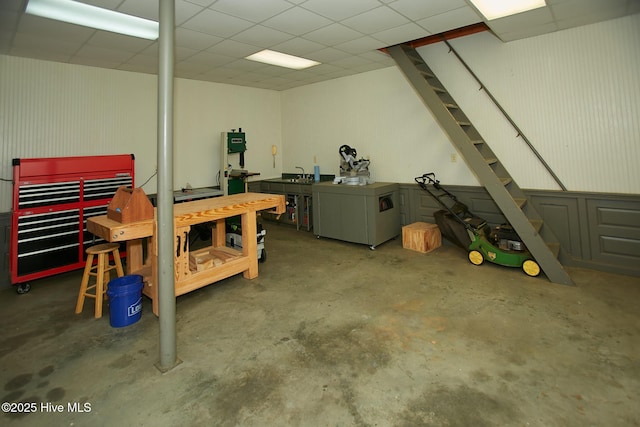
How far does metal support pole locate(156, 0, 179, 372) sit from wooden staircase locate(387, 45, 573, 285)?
3130 mm

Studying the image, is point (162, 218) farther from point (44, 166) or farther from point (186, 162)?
point (186, 162)

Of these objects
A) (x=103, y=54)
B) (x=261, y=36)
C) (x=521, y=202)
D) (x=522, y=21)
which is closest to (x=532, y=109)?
(x=522, y=21)

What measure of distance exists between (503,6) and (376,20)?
4.26ft

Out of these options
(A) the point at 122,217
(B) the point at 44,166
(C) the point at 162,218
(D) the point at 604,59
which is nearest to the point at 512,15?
(D) the point at 604,59

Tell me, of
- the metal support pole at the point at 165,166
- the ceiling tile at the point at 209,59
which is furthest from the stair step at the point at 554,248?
the ceiling tile at the point at 209,59

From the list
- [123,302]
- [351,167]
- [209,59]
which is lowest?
[123,302]

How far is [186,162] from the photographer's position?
569 centimetres

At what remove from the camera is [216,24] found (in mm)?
3404

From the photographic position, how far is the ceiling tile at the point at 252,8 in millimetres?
2975

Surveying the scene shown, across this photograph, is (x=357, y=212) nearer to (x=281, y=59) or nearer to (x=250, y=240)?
(x=250, y=240)

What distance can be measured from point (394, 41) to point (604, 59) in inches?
92.3

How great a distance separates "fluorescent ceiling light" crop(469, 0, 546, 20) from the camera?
314cm

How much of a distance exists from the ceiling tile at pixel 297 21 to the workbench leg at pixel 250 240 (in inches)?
83.1

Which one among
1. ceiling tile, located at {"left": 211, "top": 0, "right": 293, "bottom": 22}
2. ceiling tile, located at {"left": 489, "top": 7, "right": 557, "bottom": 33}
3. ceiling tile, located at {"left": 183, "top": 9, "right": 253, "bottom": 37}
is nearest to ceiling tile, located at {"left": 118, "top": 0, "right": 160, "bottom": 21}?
ceiling tile, located at {"left": 183, "top": 9, "right": 253, "bottom": 37}
